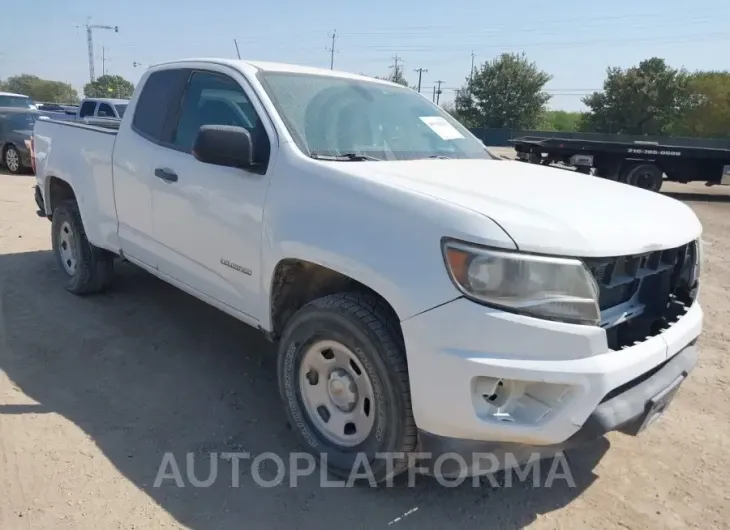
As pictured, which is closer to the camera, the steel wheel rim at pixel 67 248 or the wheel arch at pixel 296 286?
the wheel arch at pixel 296 286

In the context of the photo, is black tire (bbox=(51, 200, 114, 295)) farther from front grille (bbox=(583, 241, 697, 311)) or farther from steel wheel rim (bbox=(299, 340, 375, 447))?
front grille (bbox=(583, 241, 697, 311))

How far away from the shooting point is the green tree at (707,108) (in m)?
50.2

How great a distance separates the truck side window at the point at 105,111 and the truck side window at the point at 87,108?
1.31ft

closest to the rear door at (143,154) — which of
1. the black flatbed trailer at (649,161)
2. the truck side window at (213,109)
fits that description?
the truck side window at (213,109)

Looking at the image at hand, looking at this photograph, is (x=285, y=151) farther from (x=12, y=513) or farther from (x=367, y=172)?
(x=12, y=513)

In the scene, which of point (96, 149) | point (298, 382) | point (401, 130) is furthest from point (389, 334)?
point (96, 149)

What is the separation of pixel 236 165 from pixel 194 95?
111 cm

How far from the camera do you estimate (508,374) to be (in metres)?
2.23

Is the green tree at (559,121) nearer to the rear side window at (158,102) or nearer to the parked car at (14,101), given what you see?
the parked car at (14,101)

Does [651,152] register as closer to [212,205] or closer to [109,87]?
[212,205]

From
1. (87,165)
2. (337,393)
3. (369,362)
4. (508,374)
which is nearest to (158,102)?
(87,165)

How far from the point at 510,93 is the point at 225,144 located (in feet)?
214

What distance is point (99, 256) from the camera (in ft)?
16.7

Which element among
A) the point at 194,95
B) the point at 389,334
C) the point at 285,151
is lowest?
the point at 389,334
